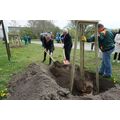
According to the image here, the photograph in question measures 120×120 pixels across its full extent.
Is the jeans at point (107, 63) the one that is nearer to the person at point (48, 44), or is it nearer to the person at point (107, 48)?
the person at point (107, 48)

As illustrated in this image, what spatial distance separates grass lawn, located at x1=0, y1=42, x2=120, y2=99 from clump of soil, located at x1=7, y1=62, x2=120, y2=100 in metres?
0.16

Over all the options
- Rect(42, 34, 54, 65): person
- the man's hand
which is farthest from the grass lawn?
the man's hand

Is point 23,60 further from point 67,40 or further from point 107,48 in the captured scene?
point 107,48

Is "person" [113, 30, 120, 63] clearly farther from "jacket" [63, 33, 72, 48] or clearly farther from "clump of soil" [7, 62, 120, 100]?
"jacket" [63, 33, 72, 48]

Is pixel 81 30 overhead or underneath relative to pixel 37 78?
overhead

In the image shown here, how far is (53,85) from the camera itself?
6664mm

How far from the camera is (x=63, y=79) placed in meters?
8.23

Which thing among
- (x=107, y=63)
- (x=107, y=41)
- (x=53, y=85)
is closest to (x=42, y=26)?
(x=53, y=85)

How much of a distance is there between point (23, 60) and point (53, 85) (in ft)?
6.84

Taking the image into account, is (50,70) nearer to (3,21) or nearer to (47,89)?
(3,21)

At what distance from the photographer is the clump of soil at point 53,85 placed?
6.34 metres

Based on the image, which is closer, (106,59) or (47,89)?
(47,89)
